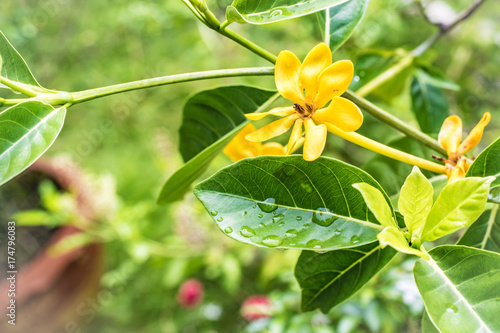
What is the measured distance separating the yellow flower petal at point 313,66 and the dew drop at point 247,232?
0.10 m

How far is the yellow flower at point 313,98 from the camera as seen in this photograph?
0.25m

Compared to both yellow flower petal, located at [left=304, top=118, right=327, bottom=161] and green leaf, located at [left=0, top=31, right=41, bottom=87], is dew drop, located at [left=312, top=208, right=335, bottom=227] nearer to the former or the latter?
yellow flower petal, located at [left=304, top=118, right=327, bottom=161]

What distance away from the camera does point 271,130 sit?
10.4 inches

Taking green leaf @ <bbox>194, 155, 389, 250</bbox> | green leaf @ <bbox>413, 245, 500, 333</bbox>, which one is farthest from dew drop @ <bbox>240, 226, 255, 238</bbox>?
green leaf @ <bbox>413, 245, 500, 333</bbox>

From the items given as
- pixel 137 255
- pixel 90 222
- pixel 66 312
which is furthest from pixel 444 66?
pixel 66 312

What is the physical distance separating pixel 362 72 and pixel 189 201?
2.06 feet

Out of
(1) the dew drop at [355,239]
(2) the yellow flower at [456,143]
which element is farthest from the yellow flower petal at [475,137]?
(1) the dew drop at [355,239]

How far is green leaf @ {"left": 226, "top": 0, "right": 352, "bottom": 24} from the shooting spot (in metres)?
0.26

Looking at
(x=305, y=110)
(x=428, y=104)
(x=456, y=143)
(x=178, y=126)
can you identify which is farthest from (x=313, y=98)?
(x=178, y=126)

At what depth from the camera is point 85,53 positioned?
1.67 m

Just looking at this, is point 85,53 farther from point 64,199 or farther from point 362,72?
point 362,72

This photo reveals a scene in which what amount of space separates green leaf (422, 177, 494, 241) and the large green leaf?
0.53 ft

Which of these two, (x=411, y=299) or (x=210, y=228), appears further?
(x=210, y=228)

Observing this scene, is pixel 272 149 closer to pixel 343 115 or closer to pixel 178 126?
pixel 343 115
